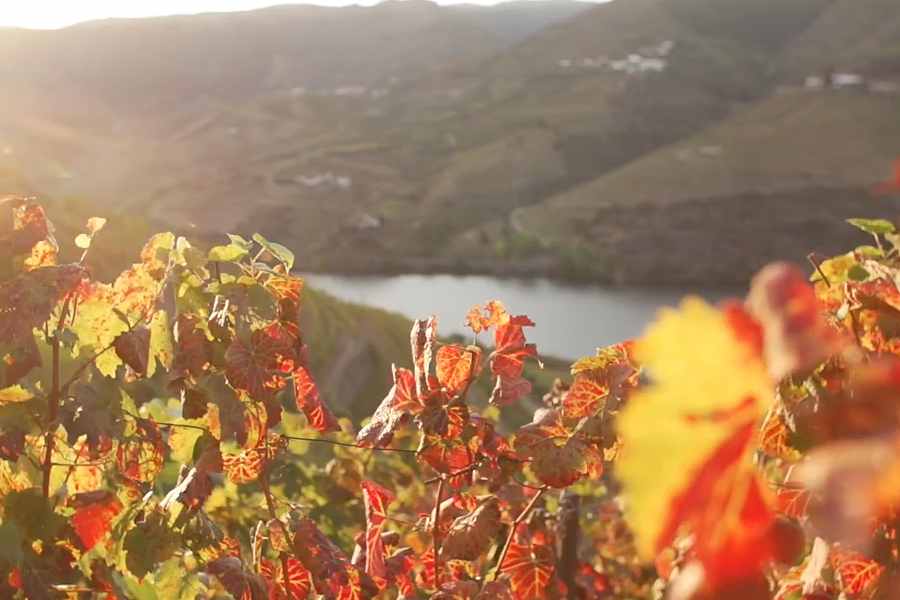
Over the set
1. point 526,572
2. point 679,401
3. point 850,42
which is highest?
point 679,401

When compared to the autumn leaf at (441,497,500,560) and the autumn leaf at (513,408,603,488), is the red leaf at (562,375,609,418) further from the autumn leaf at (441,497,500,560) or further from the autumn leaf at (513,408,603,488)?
the autumn leaf at (441,497,500,560)

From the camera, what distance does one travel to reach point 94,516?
103 cm

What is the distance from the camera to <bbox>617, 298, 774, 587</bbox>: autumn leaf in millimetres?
251

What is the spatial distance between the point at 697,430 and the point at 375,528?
790mm

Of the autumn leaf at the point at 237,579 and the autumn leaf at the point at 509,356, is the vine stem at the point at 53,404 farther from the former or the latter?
the autumn leaf at the point at 509,356

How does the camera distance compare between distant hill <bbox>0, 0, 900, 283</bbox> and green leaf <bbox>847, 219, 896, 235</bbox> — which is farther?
distant hill <bbox>0, 0, 900, 283</bbox>

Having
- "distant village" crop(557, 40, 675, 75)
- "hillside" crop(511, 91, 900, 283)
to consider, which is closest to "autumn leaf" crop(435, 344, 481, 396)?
"hillside" crop(511, 91, 900, 283)

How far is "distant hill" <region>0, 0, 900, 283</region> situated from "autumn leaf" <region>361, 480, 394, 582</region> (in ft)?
101

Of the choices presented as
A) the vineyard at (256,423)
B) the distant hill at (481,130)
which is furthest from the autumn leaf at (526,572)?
the distant hill at (481,130)

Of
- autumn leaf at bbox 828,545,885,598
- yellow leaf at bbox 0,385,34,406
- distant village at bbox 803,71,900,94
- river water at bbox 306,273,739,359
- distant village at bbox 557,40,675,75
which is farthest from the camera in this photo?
distant village at bbox 557,40,675,75

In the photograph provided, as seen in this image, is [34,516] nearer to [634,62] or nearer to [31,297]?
[31,297]

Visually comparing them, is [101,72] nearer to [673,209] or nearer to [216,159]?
[216,159]

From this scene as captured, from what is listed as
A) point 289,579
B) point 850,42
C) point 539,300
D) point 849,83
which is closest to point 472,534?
point 289,579

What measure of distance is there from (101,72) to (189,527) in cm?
6623
